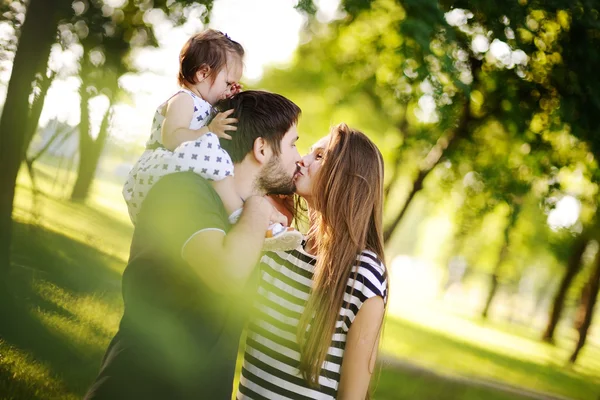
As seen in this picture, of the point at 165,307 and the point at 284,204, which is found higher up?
the point at 284,204

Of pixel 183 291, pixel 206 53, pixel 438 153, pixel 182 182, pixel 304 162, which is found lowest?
pixel 183 291

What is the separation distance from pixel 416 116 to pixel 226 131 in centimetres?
1475

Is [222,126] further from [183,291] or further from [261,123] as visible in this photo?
[183,291]

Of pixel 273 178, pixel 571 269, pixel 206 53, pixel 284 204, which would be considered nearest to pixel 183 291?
pixel 273 178

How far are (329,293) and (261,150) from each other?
73 cm

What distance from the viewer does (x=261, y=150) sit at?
2.63m

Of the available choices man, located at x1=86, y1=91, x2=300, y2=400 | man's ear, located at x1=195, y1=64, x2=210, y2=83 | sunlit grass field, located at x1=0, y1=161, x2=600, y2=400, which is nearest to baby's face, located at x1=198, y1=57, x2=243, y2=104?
man's ear, located at x1=195, y1=64, x2=210, y2=83

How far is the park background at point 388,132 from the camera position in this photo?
5551 mm

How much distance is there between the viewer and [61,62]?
10.5 metres

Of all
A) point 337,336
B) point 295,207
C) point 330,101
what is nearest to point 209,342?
point 337,336

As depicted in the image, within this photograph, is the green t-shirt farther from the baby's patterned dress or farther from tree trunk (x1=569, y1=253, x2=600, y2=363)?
tree trunk (x1=569, y1=253, x2=600, y2=363)

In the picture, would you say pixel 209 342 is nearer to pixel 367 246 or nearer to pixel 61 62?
pixel 367 246

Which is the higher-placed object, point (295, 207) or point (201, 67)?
point (201, 67)

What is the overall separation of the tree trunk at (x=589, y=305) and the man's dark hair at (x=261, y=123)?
759 inches
